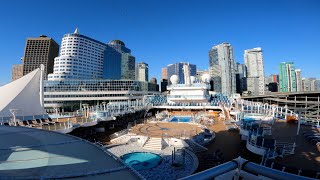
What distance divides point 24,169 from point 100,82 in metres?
74.2

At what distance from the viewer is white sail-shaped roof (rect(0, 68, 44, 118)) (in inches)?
880

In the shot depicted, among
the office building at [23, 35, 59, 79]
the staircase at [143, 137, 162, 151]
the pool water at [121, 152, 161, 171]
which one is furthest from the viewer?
the office building at [23, 35, 59, 79]

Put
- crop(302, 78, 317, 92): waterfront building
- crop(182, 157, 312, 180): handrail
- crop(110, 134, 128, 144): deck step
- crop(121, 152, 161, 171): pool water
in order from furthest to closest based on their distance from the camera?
crop(302, 78, 317, 92): waterfront building
crop(110, 134, 128, 144): deck step
crop(121, 152, 161, 171): pool water
crop(182, 157, 312, 180): handrail

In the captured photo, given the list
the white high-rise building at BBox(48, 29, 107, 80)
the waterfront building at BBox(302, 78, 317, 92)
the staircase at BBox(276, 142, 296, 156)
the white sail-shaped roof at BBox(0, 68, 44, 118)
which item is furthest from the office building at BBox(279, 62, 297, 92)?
the white sail-shaped roof at BBox(0, 68, 44, 118)

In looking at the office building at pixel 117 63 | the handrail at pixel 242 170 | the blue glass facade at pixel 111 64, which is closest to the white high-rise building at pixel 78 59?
the blue glass facade at pixel 111 64

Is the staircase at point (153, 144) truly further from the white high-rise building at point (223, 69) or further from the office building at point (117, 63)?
the white high-rise building at point (223, 69)

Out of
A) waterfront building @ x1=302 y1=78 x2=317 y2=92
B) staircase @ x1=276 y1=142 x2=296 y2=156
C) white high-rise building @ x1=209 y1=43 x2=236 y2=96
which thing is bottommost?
staircase @ x1=276 y1=142 x2=296 y2=156

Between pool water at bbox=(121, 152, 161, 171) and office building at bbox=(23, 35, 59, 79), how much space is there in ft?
436

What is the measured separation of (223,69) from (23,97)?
451 feet

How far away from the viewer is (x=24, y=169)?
13.9ft

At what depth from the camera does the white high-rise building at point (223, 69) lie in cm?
13900

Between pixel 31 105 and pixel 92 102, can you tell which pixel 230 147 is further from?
pixel 92 102

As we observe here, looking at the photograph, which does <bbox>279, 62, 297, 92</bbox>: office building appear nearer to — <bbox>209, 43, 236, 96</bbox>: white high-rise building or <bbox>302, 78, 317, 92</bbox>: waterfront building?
<bbox>302, 78, 317, 92</bbox>: waterfront building

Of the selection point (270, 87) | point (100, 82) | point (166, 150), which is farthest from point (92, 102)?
point (270, 87)
